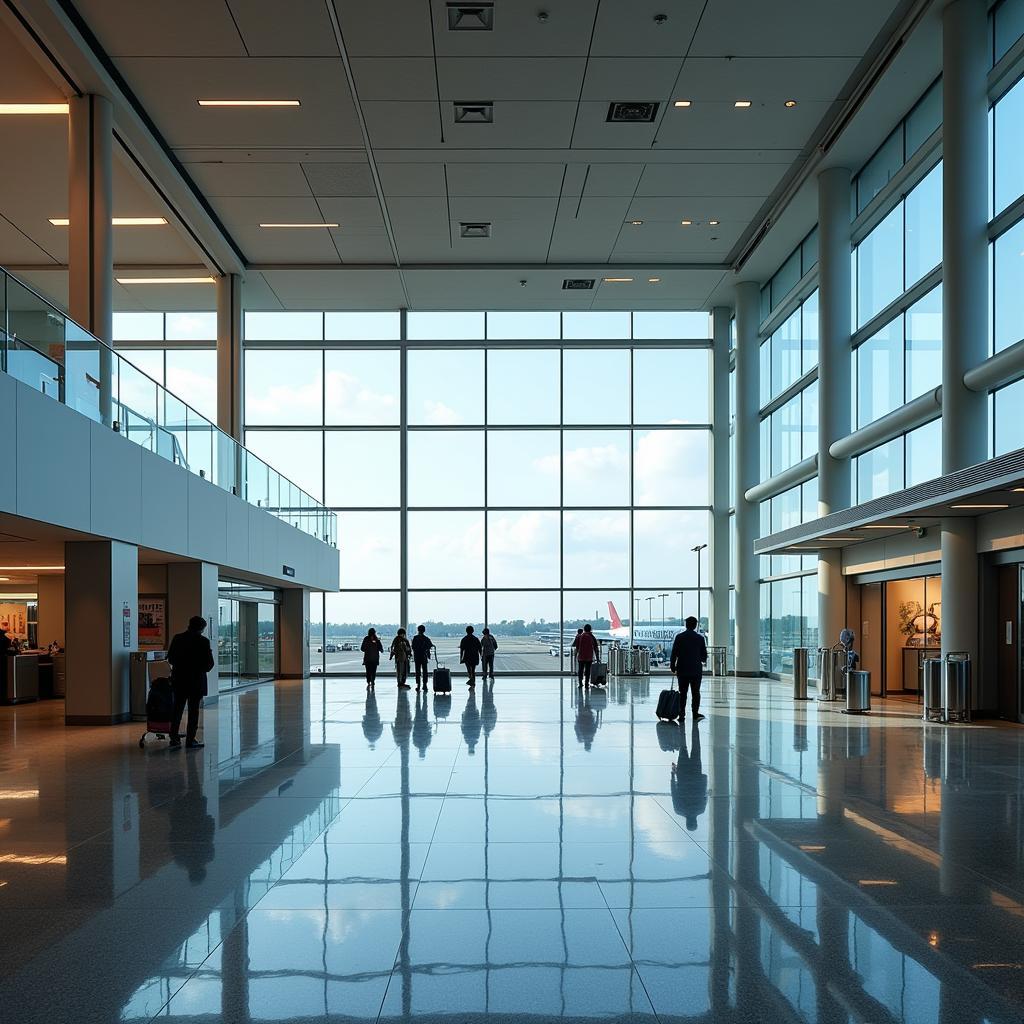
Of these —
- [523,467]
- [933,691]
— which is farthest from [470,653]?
[933,691]

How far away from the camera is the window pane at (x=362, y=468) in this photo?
32.8 metres

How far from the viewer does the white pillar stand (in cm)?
3278

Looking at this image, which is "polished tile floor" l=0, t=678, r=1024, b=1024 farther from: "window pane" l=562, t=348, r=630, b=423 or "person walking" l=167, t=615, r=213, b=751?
"window pane" l=562, t=348, r=630, b=423

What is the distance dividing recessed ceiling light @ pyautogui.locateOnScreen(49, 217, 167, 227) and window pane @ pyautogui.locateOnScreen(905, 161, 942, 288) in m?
14.9

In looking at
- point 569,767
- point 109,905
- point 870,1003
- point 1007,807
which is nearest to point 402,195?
point 569,767

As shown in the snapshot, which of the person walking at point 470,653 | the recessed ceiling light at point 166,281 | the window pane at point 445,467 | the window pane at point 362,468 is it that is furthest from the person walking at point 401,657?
the recessed ceiling light at point 166,281

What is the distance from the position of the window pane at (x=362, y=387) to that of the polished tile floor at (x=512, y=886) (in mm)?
21373

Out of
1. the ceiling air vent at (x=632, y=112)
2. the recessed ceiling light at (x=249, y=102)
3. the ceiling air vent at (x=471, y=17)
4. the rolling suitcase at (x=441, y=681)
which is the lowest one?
the rolling suitcase at (x=441, y=681)

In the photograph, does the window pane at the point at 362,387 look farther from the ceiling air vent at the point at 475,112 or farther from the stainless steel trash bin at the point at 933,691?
the stainless steel trash bin at the point at 933,691

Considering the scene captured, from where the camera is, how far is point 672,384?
33.5 meters

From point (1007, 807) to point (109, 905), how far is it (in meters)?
6.66

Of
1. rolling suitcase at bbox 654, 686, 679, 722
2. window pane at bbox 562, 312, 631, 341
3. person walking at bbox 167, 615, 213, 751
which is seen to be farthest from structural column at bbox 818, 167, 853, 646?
person walking at bbox 167, 615, 213, 751

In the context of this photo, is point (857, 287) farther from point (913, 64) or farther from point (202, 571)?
point (202, 571)

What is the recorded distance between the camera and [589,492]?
33.1 metres
